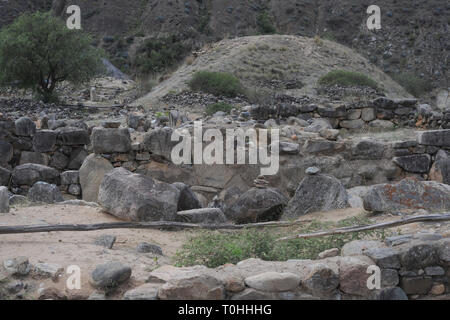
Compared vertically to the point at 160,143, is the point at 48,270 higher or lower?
lower

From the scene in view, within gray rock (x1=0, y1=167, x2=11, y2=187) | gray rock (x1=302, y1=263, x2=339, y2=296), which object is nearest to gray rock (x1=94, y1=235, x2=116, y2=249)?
gray rock (x1=302, y1=263, x2=339, y2=296)

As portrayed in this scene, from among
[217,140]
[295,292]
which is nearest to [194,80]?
[217,140]

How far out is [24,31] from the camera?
69.5 ft

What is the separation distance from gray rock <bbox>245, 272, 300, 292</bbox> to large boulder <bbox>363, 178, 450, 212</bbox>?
271cm

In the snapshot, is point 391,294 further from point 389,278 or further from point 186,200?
point 186,200

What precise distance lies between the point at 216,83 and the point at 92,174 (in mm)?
11238

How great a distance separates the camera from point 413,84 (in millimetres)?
28500

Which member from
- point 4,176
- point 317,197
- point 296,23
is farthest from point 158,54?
point 317,197

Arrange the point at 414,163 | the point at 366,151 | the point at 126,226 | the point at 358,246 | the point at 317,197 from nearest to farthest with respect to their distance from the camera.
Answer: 1. the point at 358,246
2. the point at 126,226
3. the point at 317,197
4. the point at 414,163
5. the point at 366,151

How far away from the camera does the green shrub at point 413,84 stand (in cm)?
2819

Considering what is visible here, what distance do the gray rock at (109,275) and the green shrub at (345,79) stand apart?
58.6ft

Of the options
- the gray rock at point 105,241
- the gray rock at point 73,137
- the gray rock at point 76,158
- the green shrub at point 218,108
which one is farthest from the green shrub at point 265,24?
the gray rock at point 105,241

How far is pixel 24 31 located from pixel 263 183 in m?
17.3

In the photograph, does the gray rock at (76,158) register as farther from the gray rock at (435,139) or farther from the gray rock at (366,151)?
the gray rock at (435,139)
